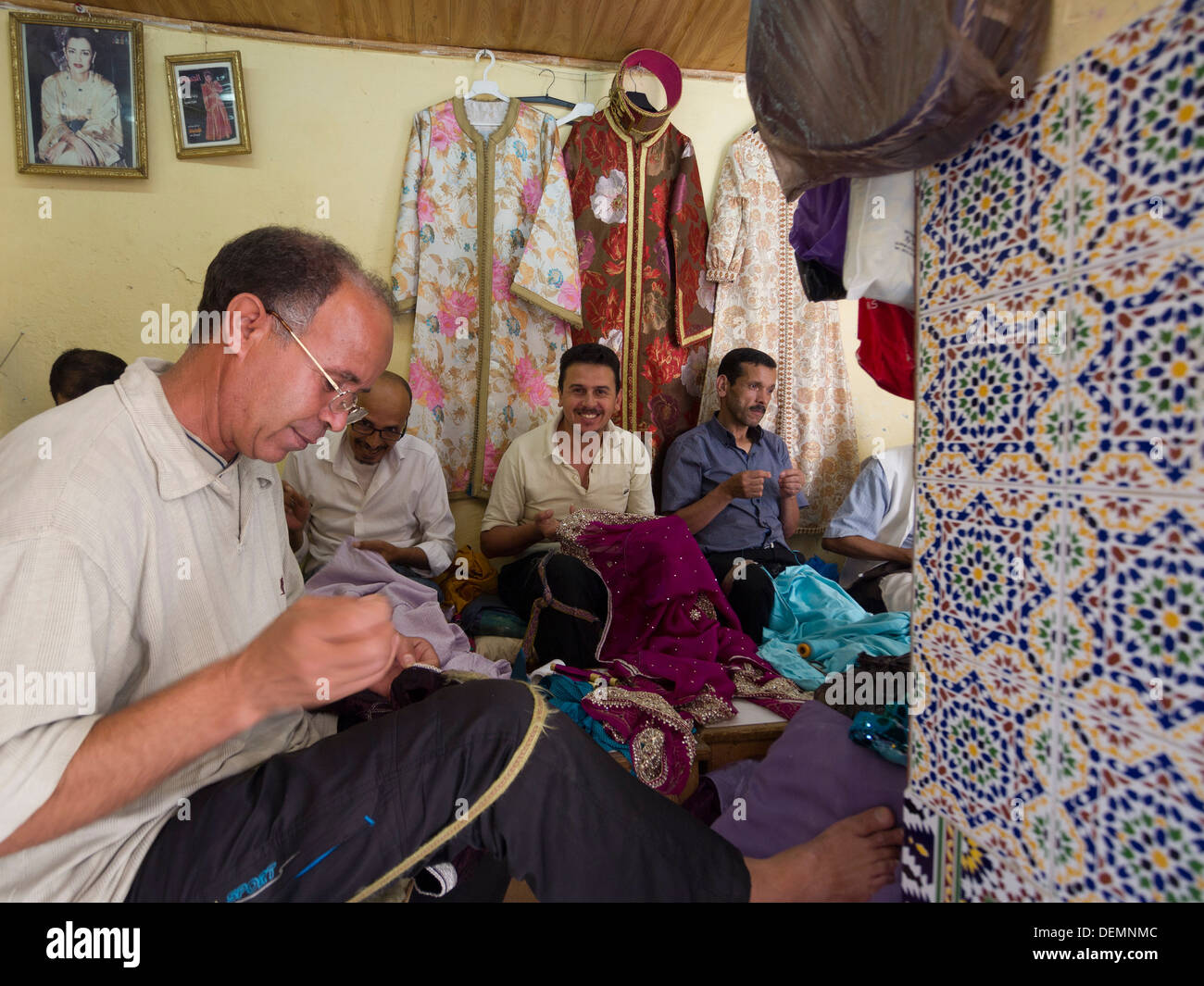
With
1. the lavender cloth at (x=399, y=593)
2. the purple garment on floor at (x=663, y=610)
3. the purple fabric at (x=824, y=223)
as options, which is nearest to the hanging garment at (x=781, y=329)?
the purple garment on floor at (x=663, y=610)

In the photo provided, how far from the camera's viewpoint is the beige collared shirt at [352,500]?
2.67 metres

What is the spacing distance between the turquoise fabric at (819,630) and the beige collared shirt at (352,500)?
1.26 meters

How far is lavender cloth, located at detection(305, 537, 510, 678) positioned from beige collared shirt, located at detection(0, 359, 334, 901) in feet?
2.89

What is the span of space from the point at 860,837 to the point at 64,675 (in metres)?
1.19

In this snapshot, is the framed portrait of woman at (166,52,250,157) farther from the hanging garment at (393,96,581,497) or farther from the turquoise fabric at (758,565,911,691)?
the turquoise fabric at (758,565,911,691)

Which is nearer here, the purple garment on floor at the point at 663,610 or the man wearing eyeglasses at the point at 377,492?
the purple garment on floor at the point at 663,610

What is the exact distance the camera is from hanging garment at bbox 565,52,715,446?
312 cm

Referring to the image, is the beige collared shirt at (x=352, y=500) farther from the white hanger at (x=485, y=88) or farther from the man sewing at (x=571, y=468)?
the white hanger at (x=485, y=88)

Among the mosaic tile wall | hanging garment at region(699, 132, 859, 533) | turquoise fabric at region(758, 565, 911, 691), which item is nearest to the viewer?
the mosaic tile wall

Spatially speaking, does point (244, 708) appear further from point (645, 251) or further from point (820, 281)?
point (645, 251)

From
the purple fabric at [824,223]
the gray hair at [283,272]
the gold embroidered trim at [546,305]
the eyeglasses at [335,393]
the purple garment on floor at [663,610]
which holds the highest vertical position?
the gold embroidered trim at [546,305]

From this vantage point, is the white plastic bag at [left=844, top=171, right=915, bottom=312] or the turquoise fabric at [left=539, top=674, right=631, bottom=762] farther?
the turquoise fabric at [left=539, top=674, right=631, bottom=762]

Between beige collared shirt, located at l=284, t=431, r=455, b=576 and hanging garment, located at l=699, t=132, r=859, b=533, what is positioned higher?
hanging garment, located at l=699, t=132, r=859, b=533

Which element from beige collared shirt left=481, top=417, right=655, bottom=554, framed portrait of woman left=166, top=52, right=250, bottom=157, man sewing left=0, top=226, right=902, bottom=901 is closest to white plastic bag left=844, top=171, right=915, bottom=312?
man sewing left=0, top=226, right=902, bottom=901
